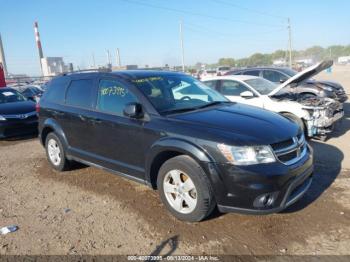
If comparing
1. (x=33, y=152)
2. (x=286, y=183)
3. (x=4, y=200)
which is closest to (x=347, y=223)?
(x=286, y=183)

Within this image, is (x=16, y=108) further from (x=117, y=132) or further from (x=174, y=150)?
(x=174, y=150)

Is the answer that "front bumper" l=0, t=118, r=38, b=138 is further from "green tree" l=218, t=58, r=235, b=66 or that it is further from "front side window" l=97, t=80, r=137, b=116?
"green tree" l=218, t=58, r=235, b=66

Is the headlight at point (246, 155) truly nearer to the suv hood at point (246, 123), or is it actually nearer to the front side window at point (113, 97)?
the suv hood at point (246, 123)

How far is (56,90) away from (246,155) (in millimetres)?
3987

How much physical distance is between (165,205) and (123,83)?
1.76m

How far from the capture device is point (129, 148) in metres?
4.25

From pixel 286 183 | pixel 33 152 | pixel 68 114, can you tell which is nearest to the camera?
pixel 286 183

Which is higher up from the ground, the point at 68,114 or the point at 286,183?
the point at 68,114

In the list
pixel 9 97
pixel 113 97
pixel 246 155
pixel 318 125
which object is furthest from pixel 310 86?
pixel 9 97

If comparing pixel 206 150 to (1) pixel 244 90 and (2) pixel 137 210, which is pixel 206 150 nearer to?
(2) pixel 137 210

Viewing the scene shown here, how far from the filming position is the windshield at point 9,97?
9.67 metres

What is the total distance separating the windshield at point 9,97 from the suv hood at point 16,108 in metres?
0.42

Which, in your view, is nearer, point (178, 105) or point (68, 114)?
point (178, 105)

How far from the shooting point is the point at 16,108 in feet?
29.4
